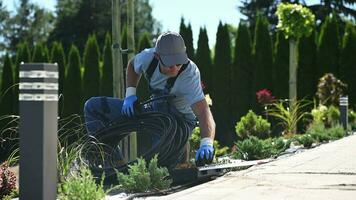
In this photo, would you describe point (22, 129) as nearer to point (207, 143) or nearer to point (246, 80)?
point (207, 143)

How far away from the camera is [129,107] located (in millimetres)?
7723

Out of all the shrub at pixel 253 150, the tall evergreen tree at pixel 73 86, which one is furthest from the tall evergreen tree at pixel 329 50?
the shrub at pixel 253 150

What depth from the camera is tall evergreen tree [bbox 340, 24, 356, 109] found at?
20281 millimetres

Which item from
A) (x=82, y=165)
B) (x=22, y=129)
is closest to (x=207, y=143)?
(x=82, y=165)

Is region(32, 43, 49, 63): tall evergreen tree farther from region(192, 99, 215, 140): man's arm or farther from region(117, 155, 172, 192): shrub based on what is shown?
region(117, 155, 172, 192): shrub

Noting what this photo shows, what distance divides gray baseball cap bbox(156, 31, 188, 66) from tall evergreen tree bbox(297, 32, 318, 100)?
45.7 feet

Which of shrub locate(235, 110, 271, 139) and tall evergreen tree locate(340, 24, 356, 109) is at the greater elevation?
tall evergreen tree locate(340, 24, 356, 109)

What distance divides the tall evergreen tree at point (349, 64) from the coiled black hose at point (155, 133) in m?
13.8

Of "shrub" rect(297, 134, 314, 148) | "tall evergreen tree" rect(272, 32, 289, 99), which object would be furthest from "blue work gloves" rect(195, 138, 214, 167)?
"tall evergreen tree" rect(272, 32, 289, 99)

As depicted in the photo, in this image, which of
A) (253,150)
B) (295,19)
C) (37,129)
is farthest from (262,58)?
(37,129)

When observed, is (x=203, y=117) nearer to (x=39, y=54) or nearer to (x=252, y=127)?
(x=252, y=127)

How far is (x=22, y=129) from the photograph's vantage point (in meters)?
4.25

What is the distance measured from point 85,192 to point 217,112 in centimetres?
1726

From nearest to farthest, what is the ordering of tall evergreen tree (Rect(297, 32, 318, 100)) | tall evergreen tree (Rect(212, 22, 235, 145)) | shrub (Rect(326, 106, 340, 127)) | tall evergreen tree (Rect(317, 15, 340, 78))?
shrub (Rect(326, 106, 340, 127))
tall evergreen tree (Rect(317, 15, 340, 78))
tall evergreen tree (Rect(297, 32, 318, 100))
tall evergreen tree (Rect(212, 22, 235, 145))
